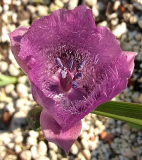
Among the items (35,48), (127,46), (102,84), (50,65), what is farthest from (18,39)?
(127,46)

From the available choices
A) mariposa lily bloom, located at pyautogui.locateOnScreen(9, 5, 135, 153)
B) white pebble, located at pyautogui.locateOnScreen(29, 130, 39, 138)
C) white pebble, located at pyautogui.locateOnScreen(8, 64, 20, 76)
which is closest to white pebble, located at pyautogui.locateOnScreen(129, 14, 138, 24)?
mariposa lily bloom, located at pyautogui.locateOnScreen(9, 5, 135, 153)

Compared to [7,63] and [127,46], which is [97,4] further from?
[7,63]

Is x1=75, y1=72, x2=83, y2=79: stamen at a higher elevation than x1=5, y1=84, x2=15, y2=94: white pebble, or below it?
higher

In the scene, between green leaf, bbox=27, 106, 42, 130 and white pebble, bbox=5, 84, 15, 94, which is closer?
green leaf, bbox=27, 106, 42, 130

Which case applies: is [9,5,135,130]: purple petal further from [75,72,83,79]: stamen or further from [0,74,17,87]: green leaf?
[0,74,17,87]: green leaf

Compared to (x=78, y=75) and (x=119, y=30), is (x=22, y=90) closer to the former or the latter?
(x=78, y=75)

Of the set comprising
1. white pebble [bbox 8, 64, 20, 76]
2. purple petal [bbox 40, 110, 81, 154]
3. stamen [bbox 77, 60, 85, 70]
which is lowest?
purple petal [bbox 40, 110, 81, 154]

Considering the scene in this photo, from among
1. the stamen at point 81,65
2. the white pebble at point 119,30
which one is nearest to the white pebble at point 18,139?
the stamen at point 81,65
